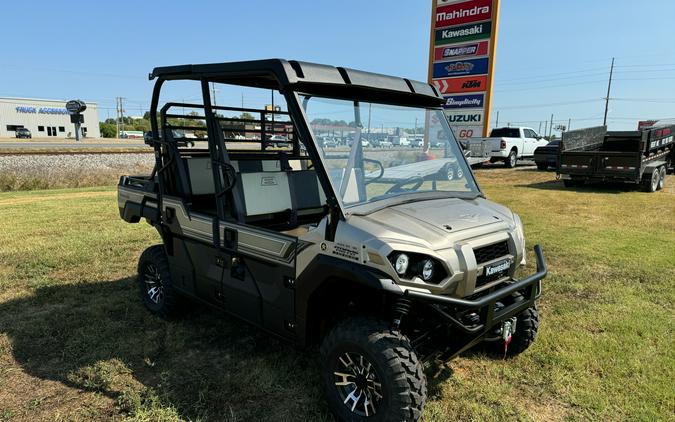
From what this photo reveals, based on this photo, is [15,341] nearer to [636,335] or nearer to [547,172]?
[636,335]

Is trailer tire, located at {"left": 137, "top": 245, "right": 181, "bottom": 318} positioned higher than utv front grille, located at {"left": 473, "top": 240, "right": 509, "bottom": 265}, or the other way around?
utv front grille, located at {"left": 473, "top": 240, "right": 509, "bottom": 265}

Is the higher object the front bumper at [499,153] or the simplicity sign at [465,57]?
the simplicity sign at [465,57]

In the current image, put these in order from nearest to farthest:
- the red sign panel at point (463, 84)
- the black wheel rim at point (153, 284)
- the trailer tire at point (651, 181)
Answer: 1. the black wheel rim at point (153, 284)
2. the trailer tire at point (651, 181)
3. the red sign panel at point (463, 84)

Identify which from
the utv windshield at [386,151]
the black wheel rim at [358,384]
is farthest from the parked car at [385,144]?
the black wheel rim at [358,384]

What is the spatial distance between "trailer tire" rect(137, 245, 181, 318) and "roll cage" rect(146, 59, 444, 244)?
1.82ft

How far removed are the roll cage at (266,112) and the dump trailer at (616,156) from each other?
1137 centimetres

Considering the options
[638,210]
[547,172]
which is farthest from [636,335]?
[547,172]

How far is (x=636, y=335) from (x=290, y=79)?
3.72 m

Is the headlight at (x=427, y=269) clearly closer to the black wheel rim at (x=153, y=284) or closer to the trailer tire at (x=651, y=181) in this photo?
the black wheel rim at (x=153, y=284)

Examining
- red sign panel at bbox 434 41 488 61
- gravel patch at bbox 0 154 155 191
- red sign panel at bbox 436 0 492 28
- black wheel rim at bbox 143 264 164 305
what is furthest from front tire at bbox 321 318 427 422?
gravel patch at bbox 0 154 155 191

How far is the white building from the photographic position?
66.7m

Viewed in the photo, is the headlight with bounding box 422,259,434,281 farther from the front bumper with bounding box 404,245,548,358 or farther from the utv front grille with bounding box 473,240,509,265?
the utv front grille with bounding box 473,240,509,265

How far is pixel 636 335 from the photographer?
12.8 ft

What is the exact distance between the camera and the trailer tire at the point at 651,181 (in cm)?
1256
